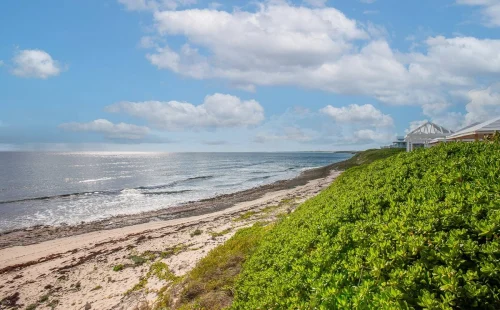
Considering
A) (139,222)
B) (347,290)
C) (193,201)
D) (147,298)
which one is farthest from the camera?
(193,201)

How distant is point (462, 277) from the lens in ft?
10.4

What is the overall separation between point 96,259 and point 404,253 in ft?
58.8

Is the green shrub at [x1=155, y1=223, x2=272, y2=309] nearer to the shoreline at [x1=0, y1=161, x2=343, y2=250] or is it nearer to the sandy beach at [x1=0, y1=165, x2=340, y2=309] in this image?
the sandy beach at [x1=0, y1=165, x2=340, y2=309]

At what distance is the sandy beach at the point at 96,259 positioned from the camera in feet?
40.8

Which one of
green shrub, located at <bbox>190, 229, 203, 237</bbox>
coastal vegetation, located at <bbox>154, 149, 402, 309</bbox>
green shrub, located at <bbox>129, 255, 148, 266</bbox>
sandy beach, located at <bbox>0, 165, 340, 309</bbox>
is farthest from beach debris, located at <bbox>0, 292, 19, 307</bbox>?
green shrub, located at <bbox>190, 229, 203, 237</bbox>

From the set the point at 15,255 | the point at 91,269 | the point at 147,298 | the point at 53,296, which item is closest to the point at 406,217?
the point at 147,298

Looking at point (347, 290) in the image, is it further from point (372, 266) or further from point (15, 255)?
point (15, 255)

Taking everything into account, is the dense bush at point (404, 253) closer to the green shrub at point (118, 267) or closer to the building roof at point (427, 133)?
the green shrub at point (118, 267)

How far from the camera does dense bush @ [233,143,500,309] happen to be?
10.5 ft

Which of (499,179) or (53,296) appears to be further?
(53,296)

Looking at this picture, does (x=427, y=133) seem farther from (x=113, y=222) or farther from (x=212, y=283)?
(x=113, y=222)

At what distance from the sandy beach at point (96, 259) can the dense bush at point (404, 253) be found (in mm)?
7062

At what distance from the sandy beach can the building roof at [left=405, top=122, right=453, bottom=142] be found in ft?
65.1

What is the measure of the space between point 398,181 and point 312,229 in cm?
237
